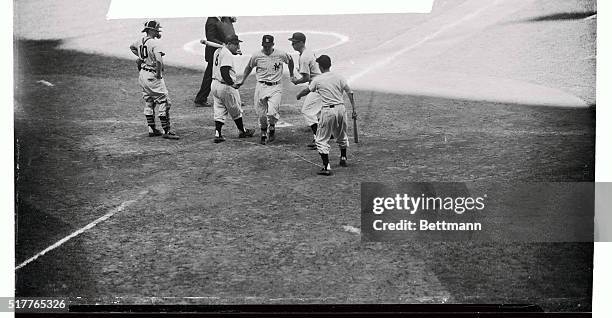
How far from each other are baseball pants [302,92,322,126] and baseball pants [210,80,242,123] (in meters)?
0.58

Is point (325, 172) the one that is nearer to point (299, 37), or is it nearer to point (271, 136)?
point (271, 136)

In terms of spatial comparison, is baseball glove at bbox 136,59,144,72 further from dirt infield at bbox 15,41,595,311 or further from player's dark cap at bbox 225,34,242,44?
player's dark cap at bbox 225,34,242,44

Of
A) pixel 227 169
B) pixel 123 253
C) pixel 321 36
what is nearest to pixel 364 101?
pixel 321 36

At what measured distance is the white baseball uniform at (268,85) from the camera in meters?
8.75

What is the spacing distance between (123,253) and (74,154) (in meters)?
0.97

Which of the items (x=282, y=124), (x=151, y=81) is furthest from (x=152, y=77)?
(x=282, y=124)

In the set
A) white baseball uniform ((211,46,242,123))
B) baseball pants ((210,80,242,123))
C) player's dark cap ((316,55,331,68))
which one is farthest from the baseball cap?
baseball pants ((210,80,242,123))

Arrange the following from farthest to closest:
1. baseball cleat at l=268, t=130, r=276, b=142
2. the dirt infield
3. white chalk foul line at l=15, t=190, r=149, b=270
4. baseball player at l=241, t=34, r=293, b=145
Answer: baseball cleat at l=268, t=130, r=276, b=142 < baseball player at l=241, t=34, r=293, b=145 < white chalk foul line at l=15, t=190, r=149, b=270 < the dirt infield

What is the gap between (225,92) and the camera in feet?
28.7

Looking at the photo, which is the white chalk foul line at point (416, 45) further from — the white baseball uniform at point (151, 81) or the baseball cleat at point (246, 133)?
the white baseball uniform at point (151, 81)

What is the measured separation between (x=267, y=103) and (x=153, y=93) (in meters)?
0.98

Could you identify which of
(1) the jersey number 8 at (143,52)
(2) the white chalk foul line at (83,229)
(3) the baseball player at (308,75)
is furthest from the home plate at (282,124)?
(2) the white chalk foul line at (83,229)

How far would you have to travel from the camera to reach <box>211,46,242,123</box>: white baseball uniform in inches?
344

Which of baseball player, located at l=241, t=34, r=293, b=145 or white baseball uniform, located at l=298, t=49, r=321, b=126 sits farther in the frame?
baseball player, located at l=241, t=34, r=293, b=145
